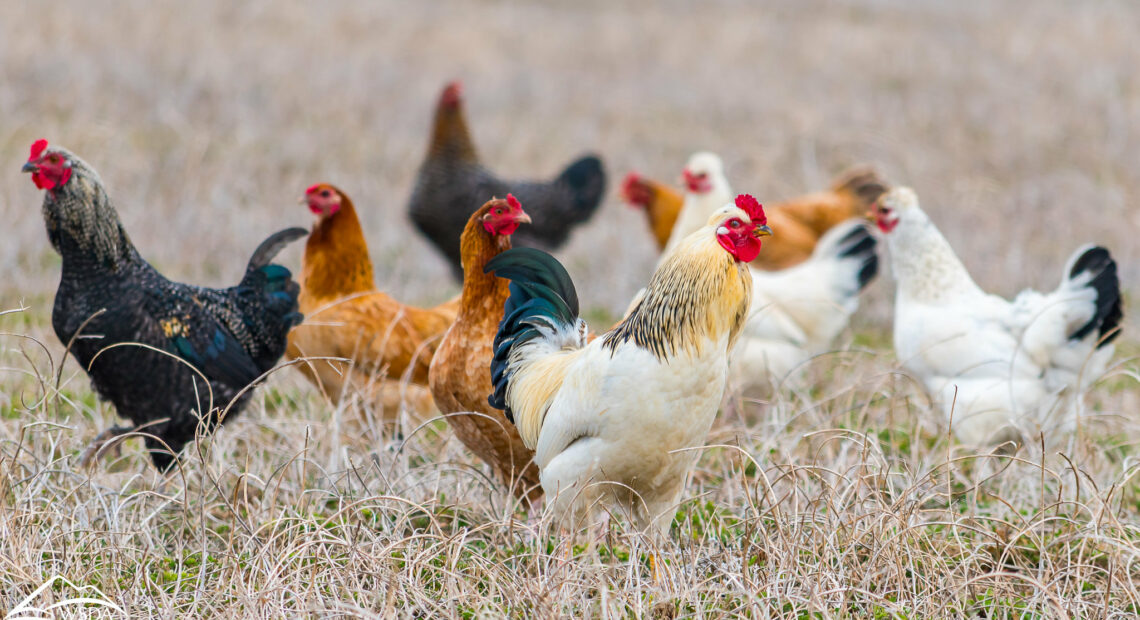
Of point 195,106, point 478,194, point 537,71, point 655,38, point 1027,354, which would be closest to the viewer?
point 1027,354

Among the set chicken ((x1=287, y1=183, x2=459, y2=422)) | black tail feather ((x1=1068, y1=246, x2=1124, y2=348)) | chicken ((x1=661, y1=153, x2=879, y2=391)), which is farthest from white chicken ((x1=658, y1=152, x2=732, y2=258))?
black tail feather ((x1=1068, y1=246, x2=1124, y2=348))

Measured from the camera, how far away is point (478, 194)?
7.12 meters

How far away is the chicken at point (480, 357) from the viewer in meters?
3.63

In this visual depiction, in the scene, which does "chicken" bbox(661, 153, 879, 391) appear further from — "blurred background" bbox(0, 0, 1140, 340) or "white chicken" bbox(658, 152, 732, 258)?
"blurred background" bbox(0, 0, 1140, 340)

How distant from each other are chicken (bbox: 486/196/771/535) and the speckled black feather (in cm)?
15

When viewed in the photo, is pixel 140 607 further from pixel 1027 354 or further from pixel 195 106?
pixel 195 106

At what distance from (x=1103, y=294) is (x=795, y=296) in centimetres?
184

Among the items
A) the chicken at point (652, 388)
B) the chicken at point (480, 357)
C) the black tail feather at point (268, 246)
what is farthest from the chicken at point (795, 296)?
the black tail feather at point (268, 246)

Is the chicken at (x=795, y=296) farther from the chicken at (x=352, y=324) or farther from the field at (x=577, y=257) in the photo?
the chicken at (x=352, y=324)

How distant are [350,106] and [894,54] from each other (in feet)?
28.9

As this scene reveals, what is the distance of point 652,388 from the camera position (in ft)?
9.41

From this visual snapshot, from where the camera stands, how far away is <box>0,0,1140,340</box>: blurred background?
9211 mm

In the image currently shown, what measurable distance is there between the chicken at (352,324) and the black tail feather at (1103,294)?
308 cm

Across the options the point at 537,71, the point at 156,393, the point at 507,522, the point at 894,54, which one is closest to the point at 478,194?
the point at 156,393
